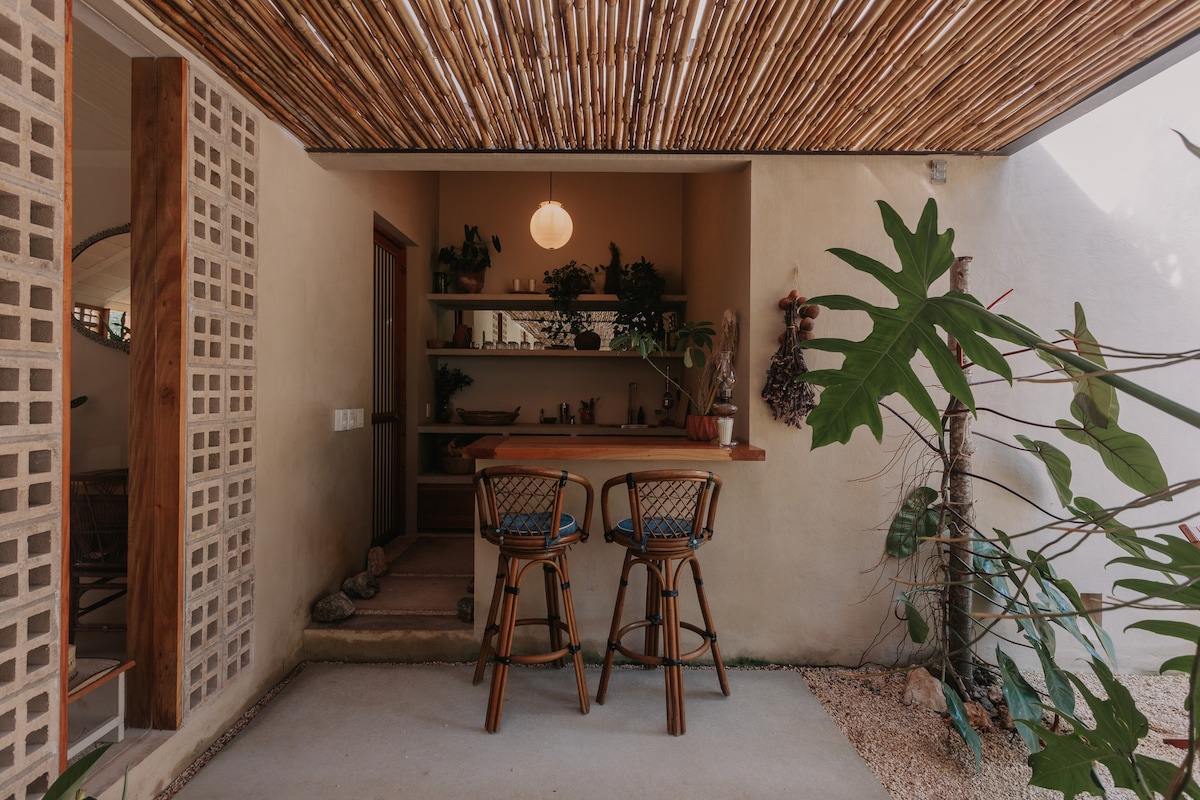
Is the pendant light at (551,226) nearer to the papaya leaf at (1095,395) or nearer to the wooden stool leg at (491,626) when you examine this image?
the wooden stool leg at (491,626)

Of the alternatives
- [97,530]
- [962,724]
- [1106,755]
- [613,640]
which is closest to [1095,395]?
[1106,755]

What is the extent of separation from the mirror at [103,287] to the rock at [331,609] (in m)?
1.59

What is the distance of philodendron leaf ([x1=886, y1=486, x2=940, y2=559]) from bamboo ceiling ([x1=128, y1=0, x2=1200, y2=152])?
1700 millimetres

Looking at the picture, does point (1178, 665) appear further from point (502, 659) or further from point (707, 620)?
point (502, 659)

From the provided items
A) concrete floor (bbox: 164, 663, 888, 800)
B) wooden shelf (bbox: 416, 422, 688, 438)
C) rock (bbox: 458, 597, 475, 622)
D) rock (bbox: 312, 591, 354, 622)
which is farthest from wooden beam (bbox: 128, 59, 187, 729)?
wooden shelf (bbox: 416, 422, 688, 438)

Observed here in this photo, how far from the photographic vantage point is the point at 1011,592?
2602 millimetres

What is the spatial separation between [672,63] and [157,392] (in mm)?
2188

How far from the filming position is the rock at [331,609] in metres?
2.97

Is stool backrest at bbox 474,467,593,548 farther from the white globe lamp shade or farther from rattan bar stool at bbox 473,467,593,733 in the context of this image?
the white globe lamp shade

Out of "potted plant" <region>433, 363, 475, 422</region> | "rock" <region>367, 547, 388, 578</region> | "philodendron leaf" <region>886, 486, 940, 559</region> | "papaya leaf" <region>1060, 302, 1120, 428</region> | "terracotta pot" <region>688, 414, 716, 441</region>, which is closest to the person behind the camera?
"papaya leaf" <region>1060, 302, 1120, 428</region>

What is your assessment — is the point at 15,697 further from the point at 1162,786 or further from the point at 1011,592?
the point at 1011,592

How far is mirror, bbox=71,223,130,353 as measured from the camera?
2781mm

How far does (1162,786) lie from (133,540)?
9.13 feet

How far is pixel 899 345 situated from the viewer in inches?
33.4
